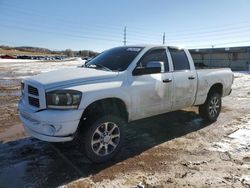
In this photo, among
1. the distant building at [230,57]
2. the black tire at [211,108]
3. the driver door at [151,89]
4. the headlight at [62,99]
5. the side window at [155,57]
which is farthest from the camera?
the distant building at [230,57]

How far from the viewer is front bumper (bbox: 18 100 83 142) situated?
13.0 feet

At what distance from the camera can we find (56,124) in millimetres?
3959

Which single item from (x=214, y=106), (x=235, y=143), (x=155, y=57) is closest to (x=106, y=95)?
(x=155, y=57)

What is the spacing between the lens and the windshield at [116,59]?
5107 millimetres

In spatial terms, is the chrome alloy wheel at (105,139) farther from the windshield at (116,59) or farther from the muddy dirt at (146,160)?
the windshield at (116,59)

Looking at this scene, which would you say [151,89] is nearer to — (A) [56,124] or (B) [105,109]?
(B) [105,109]

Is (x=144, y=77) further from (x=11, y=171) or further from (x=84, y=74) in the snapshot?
(x=11, y=171)

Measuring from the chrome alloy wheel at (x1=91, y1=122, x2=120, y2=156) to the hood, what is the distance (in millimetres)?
802

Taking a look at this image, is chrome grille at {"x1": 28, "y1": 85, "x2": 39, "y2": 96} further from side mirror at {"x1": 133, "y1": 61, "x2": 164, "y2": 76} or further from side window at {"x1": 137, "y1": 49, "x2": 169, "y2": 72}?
side window at {"x1": 137, "y1": 49, "x2": 169, "y2": 72}

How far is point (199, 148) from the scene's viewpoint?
17.2 ft

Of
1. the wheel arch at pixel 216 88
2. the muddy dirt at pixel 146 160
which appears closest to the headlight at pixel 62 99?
the muddy dirt at pixel 146 160

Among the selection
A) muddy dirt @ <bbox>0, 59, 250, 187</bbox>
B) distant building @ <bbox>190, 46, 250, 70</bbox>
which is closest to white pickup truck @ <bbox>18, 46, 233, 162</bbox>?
muddy dirt @ <bbox>0, 59, 250, 187</bbox>

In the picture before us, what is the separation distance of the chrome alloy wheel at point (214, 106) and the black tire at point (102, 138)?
324 cm

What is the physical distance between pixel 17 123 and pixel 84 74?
3.15 metres
